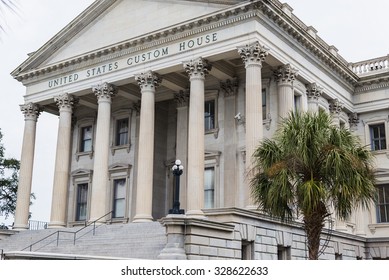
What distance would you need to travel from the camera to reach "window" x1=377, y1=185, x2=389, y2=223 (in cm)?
3709

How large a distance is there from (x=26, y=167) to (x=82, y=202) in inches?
212

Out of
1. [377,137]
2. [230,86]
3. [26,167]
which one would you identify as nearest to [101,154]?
[26,167]

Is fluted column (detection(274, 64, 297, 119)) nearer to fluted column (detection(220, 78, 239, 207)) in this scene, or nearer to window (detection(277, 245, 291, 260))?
fluted column (detection(220, 78, 239, 207))

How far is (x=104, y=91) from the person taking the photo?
33.9 m

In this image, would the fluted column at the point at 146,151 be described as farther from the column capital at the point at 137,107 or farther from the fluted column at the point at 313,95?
the fluted column at the point at 313,95

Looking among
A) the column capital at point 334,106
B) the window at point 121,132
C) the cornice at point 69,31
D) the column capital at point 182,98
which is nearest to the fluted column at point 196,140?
the column capital at point 182,98

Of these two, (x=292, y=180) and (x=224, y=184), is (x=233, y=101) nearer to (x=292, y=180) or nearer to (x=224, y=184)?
(x=224, y=184)

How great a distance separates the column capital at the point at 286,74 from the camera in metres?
30.7

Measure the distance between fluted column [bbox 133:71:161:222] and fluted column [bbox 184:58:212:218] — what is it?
9.67 ft

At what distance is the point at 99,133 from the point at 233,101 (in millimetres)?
8411

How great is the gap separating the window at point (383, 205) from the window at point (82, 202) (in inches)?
802

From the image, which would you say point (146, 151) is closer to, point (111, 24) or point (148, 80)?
point (148, 80)

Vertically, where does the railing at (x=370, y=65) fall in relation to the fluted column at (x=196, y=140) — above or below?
above
